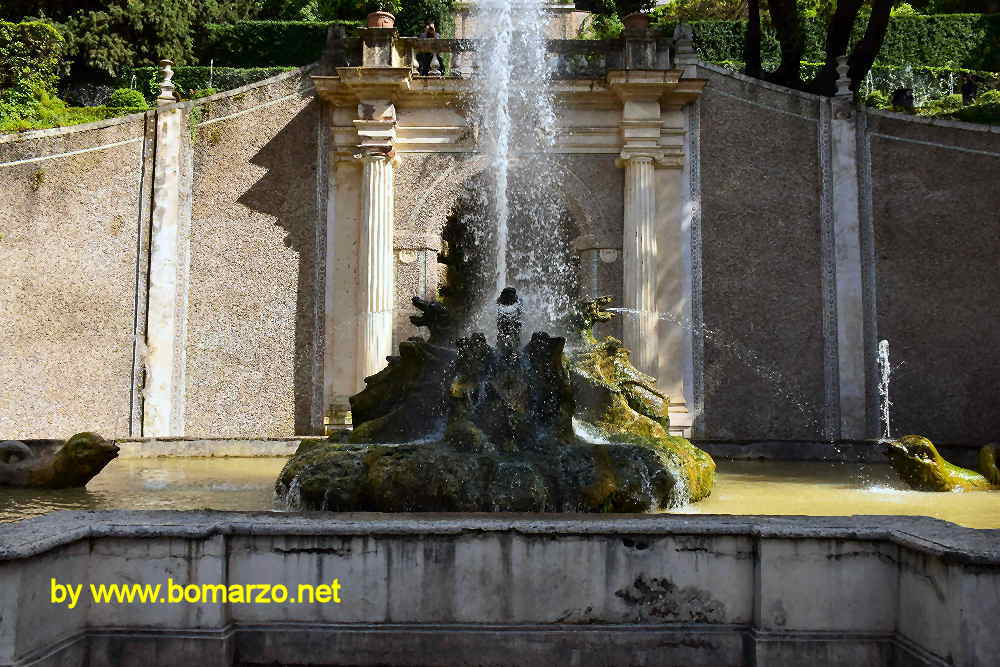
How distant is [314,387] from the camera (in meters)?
12.4

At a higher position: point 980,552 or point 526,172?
point 526,172

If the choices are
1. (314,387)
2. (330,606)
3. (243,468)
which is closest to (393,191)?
(314,387)

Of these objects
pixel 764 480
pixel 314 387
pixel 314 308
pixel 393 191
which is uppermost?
pixel 393 191

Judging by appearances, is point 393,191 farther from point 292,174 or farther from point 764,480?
point 764,480

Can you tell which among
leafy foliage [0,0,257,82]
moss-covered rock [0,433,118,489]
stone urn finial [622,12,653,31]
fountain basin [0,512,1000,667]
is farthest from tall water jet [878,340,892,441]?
leafy foliage [0,0,257,82]

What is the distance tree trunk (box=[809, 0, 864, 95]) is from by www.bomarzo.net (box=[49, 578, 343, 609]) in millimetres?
13577

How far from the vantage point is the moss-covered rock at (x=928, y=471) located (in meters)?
7.43

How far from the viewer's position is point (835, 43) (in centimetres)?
1484

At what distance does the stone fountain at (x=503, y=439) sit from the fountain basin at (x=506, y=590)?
2259 mm

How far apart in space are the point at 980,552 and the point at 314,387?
1048 cm

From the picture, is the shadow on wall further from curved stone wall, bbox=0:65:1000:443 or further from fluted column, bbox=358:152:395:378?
fluted column, bbox=358:152:395:378

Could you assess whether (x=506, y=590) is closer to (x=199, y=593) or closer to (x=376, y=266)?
(x=199, y=593)

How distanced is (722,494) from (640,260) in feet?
19.0

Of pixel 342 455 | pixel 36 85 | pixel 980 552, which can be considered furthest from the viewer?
pixel 36 85
